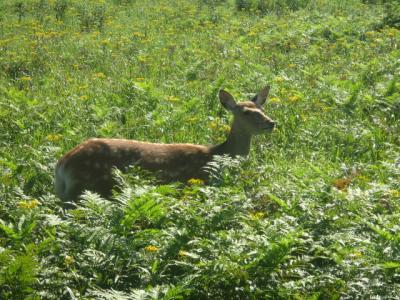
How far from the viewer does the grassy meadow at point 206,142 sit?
197 inches

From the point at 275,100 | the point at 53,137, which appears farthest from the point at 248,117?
the point at 53,137

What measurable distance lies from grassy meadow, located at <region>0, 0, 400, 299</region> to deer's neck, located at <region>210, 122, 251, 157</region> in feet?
0.59

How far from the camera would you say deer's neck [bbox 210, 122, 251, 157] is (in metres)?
8.60

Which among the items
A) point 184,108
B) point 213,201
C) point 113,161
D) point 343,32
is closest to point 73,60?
point 184,108

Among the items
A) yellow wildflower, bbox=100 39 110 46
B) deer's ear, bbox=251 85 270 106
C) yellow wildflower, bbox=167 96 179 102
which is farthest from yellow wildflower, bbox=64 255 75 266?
yellow wildflower, bbox=100 39 110 46

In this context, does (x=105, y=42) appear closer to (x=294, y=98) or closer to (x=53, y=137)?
(x=294, y=98)

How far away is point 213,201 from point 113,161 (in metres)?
1.89

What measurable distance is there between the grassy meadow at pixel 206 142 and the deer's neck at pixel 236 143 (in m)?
0.18

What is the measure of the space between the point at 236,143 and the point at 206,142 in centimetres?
84

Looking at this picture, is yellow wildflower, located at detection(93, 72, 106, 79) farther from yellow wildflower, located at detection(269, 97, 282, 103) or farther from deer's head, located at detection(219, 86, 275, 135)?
deer's head, located at detection(219, 86, 275, 135)

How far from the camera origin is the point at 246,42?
1514 cm

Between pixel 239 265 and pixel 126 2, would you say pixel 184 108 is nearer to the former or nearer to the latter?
pixel 239 265

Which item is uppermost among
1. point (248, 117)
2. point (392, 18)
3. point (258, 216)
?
point (392, 18)

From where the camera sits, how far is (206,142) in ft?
31.4
